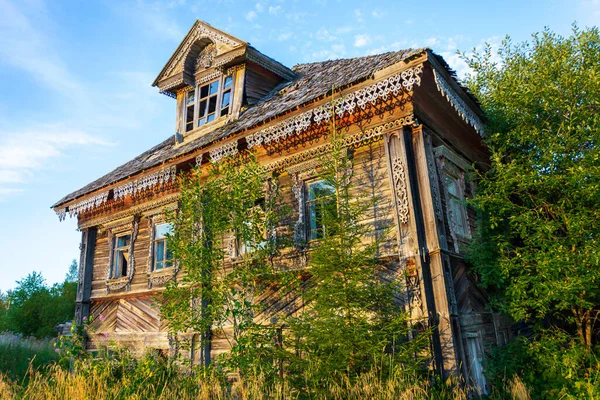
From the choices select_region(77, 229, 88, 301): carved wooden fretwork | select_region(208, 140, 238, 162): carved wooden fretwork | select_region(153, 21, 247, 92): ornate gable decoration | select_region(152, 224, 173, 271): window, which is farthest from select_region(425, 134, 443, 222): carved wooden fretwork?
select_region(77, 229, 88, 301): carved wooden fretwork

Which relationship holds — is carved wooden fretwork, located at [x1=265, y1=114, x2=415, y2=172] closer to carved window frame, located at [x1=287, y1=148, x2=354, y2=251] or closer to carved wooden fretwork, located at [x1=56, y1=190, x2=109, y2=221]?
carved window frame, located at [x1=287, y1=148, x2=354, y2=251]

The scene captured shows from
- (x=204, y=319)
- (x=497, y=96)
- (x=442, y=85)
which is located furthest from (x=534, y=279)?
(x=204, y=319)

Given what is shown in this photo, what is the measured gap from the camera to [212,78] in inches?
513

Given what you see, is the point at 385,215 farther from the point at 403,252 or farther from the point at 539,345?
the point at 539,345

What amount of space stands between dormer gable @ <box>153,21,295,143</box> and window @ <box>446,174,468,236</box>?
609 cm

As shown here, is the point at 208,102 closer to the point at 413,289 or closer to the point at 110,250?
the point at 110,250

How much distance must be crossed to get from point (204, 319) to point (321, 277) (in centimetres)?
294

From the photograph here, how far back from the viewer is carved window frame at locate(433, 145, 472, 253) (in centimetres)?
868

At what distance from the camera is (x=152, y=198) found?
42.6 feet

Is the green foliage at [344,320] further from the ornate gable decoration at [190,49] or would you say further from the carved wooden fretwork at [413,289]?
the ornate gable decoration at [190,49]

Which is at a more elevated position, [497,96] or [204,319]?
[497,96]

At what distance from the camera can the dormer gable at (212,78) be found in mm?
12281

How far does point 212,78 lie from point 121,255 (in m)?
6.55

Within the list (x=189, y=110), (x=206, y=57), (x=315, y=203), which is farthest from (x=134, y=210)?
(x=315, y=203)
